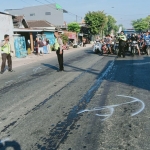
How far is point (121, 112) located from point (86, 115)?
68 cm

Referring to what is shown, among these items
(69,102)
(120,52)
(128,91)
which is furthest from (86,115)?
(120,52)

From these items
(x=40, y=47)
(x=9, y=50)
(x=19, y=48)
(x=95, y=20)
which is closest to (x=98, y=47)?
(x=40, y=47)

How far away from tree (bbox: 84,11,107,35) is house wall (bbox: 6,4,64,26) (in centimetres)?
751

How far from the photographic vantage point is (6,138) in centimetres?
338

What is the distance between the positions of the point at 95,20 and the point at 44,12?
568 inches

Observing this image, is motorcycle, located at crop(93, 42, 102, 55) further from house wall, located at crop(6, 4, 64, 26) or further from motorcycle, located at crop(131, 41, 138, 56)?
house wall, located at crop(6, 4, 64, 26)

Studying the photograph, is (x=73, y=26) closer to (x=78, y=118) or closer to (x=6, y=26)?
(x=6, y=26)

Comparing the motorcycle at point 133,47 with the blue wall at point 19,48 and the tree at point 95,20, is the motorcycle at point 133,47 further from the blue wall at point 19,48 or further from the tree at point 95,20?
the tree at point 95,20

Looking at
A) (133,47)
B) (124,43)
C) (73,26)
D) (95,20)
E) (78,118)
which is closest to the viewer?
(78,118)

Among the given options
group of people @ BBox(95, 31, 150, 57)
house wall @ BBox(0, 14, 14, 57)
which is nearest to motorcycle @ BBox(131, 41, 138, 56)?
group of people @ BBox(95, 31, 150, 57)

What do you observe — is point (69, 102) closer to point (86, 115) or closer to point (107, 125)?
point (86, 115)

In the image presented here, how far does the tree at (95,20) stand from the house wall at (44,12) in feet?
24.6

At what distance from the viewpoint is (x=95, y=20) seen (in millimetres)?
59250

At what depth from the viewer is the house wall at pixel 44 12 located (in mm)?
58688
